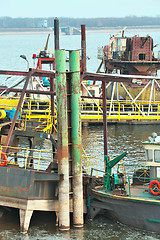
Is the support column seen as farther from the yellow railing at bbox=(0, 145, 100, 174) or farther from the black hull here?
the black hull

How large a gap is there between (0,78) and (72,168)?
9353 cm

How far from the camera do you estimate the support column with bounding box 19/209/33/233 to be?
2680 centimetres

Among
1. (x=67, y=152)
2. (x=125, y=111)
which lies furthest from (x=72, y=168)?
(x=125, y=111)

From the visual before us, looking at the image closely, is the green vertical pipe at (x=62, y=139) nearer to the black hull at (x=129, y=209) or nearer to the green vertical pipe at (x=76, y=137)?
the green vertical pipe at (x=76, y=137)

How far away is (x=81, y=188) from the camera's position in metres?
26.8

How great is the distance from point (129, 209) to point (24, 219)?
17.7 ft

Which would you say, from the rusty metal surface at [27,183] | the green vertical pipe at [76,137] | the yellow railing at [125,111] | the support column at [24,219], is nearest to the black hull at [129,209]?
the green vertical pipe at [76,137]

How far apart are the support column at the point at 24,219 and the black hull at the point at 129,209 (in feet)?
11.3

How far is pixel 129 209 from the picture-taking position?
1057 inches

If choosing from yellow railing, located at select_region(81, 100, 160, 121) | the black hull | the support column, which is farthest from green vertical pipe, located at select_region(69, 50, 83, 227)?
yellow railing, located at select_region(81, 100, 160, 121)

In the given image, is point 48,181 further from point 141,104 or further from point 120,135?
point 141,104

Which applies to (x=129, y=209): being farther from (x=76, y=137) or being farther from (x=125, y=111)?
(x=125, y=111)

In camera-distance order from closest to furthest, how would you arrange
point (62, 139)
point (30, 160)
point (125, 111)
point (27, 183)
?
point (62, 139) → point (27, 183) → point (30, 160) → point (125, 111)

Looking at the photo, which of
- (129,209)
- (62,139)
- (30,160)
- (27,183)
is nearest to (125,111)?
(30,160)
